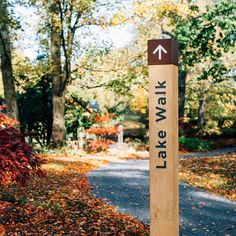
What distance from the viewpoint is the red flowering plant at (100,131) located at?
21812 mm

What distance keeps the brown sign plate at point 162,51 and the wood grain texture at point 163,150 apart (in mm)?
55

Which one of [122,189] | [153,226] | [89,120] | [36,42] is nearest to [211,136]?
[89,120]

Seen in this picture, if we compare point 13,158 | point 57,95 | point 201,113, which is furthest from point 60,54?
point 13,158

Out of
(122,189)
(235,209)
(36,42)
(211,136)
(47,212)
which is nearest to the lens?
(47,212)

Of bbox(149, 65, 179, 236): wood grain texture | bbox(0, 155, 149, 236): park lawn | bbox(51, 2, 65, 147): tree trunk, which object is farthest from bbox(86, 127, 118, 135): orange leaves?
bbox(149, 65, 179, 236): wood grain texture

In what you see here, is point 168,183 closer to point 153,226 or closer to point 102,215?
point 153,226

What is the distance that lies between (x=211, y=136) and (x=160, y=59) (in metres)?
25.2

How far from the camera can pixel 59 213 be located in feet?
24.8

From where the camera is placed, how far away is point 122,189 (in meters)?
→ 10.6

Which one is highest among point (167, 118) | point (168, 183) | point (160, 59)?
point (160, 59)

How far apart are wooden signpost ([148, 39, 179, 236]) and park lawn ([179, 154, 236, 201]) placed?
593 cm

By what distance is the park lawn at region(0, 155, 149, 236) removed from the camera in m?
6.64

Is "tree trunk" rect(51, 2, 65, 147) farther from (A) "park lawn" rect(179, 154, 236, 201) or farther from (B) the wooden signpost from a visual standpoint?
(B) the wooden signpost

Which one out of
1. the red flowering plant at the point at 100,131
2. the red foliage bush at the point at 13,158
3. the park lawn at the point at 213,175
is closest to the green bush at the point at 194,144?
the red flowering plant at the point at 100,131
